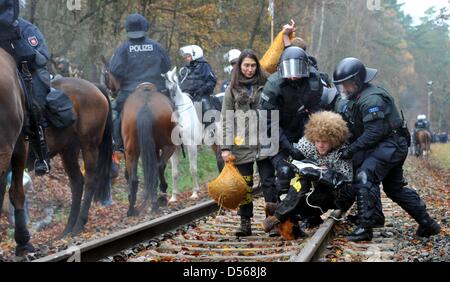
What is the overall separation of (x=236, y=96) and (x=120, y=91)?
182 inches

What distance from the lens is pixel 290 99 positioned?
26.1 feet

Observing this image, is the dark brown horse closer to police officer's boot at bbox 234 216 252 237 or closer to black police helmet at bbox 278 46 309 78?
police officer's boot at bbox 234 216 252 237

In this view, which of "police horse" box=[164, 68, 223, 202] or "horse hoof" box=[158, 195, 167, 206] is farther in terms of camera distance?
"police horse" box=[164, 68, 223, 202]

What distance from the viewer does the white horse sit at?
12.8 m

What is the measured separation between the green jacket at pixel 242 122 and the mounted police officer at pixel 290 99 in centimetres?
25

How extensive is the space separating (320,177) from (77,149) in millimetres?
4323

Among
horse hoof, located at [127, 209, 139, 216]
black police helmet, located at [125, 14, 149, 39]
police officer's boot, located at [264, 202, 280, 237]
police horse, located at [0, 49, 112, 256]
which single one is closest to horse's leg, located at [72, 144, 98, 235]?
police horse, located at [0, 49, 112, 256]

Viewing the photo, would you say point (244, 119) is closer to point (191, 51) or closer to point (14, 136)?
point (14, 136)

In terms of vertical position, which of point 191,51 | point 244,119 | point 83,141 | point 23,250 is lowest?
point 23,250

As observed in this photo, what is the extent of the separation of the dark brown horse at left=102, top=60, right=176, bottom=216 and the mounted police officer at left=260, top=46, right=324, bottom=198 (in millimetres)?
3445

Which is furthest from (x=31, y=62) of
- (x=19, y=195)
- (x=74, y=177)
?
(x=74, y=177)

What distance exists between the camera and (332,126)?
24.1 feet
